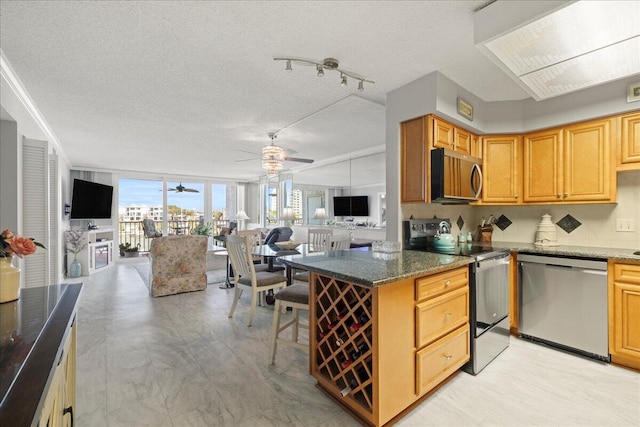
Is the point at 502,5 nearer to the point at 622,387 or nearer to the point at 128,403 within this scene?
the point at 622,387

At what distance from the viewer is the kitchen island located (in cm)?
156

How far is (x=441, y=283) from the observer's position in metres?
1.91

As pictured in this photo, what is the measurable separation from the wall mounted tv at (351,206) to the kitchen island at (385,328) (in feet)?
11.5

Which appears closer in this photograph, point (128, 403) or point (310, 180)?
point (128, 403)

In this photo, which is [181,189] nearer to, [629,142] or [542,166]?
[542,166]

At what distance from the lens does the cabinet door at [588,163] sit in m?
2.55

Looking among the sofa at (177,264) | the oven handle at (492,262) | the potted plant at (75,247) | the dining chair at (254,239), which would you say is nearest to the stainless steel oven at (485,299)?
the oven handle at (492,262)

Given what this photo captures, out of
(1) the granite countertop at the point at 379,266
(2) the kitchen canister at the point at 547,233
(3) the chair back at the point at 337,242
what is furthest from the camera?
(3) the chair back at the point at 337,242

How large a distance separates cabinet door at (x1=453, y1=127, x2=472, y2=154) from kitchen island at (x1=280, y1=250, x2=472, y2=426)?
124 centimetres

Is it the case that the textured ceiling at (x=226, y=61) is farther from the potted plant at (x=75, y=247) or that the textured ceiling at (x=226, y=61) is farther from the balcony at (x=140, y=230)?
the balcony at (x=140, y=230)

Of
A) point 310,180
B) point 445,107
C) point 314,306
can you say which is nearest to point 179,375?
point 314,306

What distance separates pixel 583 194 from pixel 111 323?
4896mm

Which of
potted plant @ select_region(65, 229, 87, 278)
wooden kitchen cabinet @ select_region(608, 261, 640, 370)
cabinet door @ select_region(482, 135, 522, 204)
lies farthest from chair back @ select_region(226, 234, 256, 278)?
potted plant @ select_region(65, 229, 87, 278)

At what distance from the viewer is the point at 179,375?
2176 mm
